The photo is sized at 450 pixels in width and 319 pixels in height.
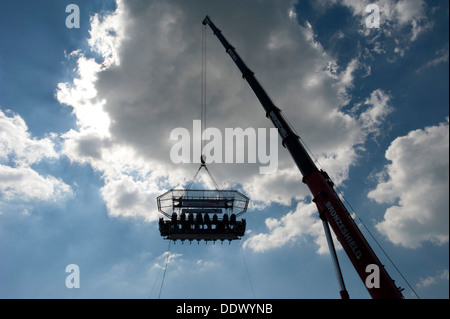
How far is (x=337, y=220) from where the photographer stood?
35.6 ft

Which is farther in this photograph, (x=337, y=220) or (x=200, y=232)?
(x=200, y=232)

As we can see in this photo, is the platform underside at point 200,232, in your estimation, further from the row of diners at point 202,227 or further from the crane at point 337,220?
the crane at point 337,220

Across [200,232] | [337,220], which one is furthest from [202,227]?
[337,220]

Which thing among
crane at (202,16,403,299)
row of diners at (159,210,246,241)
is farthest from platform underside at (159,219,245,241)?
crane at (202,16,403,299)

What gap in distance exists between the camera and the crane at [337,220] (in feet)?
30.6

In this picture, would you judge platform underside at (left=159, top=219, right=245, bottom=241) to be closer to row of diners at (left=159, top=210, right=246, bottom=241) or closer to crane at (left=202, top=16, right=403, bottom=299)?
row of diners at (left=159, top=210, right=246, bottom=241)

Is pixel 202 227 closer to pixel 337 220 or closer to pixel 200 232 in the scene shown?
pixel 200 232

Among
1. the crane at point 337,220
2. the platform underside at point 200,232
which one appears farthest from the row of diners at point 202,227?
the crane at point 337,220

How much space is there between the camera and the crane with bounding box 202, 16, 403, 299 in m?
9.32
